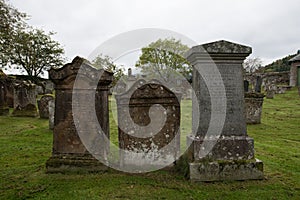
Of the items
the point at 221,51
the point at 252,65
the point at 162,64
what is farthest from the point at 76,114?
the point at 252,65

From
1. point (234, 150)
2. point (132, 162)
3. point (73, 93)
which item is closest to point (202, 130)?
point (234, 150)

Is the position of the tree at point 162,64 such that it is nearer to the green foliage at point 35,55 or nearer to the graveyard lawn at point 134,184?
the green foliage at point 35,55

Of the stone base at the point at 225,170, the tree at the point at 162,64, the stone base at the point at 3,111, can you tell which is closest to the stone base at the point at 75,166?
the stone base at the point at 225,170

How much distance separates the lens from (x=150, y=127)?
5098 mm

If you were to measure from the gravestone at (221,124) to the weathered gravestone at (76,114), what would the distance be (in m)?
1.90

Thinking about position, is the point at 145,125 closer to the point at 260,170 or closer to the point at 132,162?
the point at 132,162

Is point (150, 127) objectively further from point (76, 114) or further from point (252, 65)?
point (252, 65)

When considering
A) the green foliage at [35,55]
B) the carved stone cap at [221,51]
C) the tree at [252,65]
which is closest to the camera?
the carved stone cap at [221,51]

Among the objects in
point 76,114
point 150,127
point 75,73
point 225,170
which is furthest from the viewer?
point 150,127

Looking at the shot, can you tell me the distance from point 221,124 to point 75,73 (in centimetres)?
299

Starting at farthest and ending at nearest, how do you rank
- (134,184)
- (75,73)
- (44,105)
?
(44,105) < (75,73) < (134,184)

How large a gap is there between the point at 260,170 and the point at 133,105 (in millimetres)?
2699

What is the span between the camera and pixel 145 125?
201 inches

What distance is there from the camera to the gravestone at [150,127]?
507 centimetres
